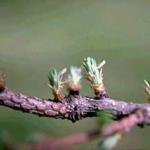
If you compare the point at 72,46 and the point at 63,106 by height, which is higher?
the point at 72,46

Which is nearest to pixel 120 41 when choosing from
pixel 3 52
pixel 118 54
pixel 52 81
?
pixel 118 54

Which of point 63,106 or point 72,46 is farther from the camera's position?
point 72,46

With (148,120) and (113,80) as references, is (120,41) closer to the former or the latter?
(113,80)

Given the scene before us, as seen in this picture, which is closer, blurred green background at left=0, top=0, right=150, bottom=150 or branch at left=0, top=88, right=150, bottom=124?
branch at left=0, top=88, right=150, bottom=124

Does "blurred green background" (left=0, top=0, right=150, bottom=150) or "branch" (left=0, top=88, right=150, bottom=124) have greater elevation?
"blurred green background" (left=0, top=0, right=150, bottom=150)
